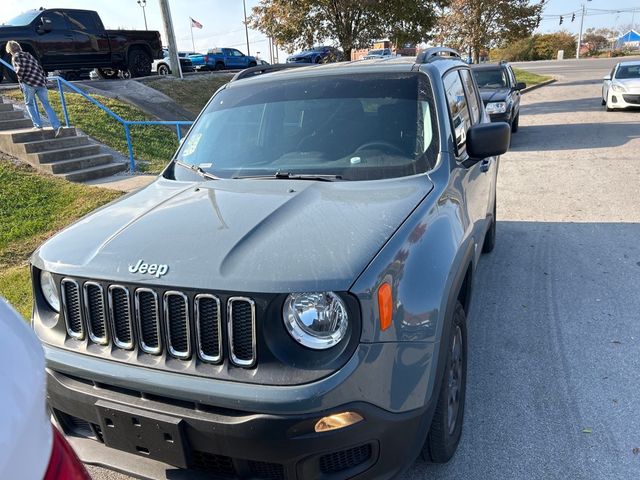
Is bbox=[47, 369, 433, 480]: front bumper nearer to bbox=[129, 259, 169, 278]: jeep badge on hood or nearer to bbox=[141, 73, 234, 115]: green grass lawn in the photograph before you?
bbox=[129, 259, 169, 278]: jeep badge on hood

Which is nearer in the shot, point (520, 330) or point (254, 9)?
point (520, 330)

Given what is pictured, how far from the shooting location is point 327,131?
10.5 ft

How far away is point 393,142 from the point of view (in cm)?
306

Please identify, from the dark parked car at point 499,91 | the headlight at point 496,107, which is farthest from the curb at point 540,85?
the headlight at point 496,107

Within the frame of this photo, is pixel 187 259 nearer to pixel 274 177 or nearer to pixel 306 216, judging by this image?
pixel 306 216

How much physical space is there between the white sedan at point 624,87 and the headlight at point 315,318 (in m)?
16.7

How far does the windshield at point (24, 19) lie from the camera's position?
46.6 feet

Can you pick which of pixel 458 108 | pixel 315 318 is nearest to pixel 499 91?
pixel 458 108

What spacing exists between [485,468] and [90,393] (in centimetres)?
190

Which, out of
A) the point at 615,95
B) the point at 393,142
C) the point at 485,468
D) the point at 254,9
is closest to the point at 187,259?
the point at 393,142

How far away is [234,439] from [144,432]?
0.38 metres

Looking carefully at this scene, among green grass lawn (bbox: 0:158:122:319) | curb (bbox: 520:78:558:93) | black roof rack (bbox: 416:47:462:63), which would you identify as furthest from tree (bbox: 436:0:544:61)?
black roof rack (bbox: 416:47:462:63)

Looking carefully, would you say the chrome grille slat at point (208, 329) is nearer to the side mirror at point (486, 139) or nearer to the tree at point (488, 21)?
the side mirror at point (486, 139)

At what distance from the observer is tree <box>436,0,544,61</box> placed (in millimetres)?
26641
